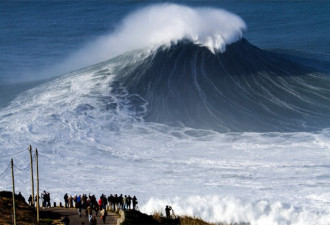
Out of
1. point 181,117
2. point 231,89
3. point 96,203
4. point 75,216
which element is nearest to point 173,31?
point 231,89

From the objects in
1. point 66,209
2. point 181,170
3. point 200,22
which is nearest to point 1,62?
point 200,22

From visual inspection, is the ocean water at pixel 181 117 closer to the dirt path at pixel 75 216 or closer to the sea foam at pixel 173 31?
the sea foam at pixel 173 31

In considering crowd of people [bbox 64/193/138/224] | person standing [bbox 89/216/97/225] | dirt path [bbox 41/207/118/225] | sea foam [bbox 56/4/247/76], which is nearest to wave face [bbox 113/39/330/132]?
sea foam [bbox 56/4/247/76]

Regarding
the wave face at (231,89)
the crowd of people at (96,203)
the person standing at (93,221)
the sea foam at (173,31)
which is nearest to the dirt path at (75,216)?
the crowd of people at (96,203)

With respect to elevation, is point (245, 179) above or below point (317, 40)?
below

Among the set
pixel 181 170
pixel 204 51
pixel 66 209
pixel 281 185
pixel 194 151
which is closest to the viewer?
pixel 66 209

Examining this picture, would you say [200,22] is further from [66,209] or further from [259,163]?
[66,209]
